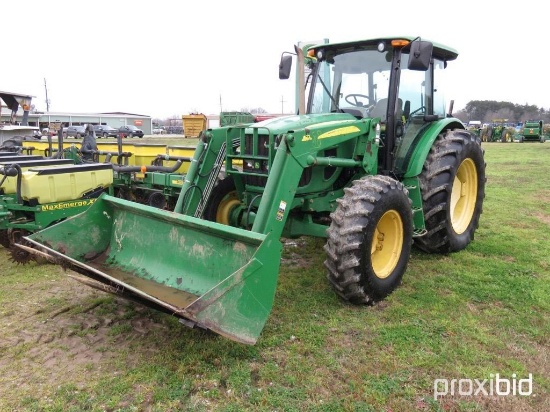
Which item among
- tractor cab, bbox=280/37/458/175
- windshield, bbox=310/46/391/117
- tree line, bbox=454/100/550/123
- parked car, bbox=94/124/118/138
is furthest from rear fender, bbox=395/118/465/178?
tree line, bbox=454/100/550/123

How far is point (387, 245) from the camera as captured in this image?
4555mm

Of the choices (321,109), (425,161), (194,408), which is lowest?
(194,408)

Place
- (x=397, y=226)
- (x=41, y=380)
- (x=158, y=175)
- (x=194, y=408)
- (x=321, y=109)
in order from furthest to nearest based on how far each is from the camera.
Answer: (x=158, y=175)
(x=321, y=109)
(x=397, y=226)
(x=41, y=380)
(x=194, y=408)

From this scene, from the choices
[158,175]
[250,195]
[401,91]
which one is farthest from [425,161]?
[158,175]

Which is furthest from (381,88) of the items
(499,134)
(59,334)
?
(499,134)

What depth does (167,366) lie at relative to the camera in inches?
129

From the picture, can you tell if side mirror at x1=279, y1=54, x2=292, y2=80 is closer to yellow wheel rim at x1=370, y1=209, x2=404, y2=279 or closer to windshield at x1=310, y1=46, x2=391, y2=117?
windshield at x1=310, y1=46, x2=391, y2=117

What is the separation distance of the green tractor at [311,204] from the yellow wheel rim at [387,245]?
11 millimetres

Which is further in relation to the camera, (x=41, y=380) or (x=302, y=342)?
(x=302, y=342)

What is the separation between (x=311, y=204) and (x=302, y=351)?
1500mm

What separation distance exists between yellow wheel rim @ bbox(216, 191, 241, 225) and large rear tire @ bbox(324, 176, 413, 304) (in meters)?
1.49

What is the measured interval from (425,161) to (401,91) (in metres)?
0.81

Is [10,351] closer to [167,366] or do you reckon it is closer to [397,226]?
[167,366]

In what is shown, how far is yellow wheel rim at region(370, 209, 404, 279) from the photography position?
446 cm
